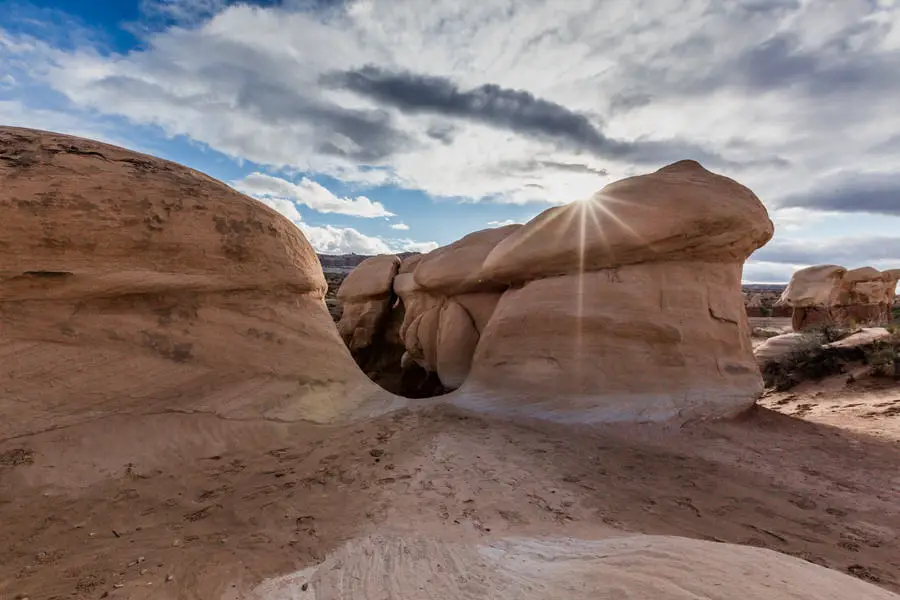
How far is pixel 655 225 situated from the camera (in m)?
5.88

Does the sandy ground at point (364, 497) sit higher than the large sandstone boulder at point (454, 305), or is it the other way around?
the large sandstone boulder at point (454, 305)

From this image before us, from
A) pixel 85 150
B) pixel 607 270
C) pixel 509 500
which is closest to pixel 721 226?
pixel 607 270

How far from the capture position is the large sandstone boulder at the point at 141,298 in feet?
11.8

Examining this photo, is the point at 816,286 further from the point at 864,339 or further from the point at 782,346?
the point at 864,339

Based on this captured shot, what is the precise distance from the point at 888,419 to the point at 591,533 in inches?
236

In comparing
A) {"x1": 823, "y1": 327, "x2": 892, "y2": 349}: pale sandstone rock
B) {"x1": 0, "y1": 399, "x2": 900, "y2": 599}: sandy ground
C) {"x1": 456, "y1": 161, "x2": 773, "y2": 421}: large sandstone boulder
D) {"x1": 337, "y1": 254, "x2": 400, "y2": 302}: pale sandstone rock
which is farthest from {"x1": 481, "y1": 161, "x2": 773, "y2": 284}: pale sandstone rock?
{"x1": 337, "y1": 254, "x2": 400, "y2": 302}: pale sandstone rock

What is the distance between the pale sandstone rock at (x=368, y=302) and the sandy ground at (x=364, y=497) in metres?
7.49

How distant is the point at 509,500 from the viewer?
11.1ft

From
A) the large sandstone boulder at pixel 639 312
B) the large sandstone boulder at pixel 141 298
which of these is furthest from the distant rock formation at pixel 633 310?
the large sandstone boulder at pixel 141 298

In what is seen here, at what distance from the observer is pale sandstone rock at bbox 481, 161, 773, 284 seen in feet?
19.3

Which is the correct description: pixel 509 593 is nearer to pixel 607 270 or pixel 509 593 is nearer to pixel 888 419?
pixel 607 270

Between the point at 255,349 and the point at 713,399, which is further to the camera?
the point at 713,399

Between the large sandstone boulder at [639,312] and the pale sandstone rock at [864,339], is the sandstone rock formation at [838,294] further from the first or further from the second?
the large sandstone boulder at [639,312]

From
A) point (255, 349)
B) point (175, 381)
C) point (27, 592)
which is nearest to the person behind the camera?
point (27, 592)
